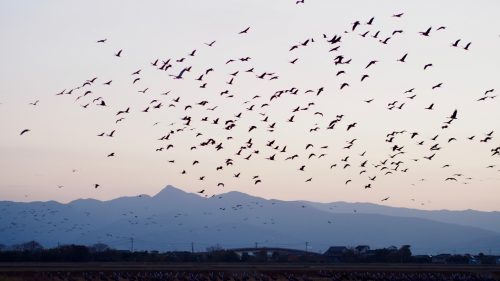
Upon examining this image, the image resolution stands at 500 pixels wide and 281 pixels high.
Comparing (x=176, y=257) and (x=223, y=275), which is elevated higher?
(x=176, y=257)

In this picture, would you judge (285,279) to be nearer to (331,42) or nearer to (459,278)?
(459,278)

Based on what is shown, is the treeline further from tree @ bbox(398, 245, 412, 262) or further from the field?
the field

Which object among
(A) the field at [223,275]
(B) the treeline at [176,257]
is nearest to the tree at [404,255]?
(B) the treeline at [176,257]

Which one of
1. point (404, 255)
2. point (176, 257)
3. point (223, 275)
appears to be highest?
point (176, 257)

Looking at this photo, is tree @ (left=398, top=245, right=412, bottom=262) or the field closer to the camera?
the field

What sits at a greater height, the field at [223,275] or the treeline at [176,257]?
the treeline at [176,257]

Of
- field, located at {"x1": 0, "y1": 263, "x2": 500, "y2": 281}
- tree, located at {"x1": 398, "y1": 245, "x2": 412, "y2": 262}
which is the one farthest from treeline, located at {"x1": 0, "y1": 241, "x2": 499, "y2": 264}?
field, located at {"x1": 0, "y1": 263, "x2": 500, "y2": 281}

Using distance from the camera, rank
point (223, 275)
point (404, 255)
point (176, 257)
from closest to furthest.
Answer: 1. point (223, 275)
2. point (176, 257)
3. point (404, 255)

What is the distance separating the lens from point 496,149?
4941 centimetres

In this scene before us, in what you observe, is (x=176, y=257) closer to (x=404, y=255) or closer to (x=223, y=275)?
(x=404, y=255)

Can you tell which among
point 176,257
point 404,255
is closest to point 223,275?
point 176,257

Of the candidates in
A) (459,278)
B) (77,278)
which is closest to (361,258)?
(459,278)

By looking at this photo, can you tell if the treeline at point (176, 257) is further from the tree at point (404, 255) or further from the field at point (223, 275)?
the field at point (223, 275)

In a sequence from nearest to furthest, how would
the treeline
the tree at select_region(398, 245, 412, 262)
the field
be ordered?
the field → the treeline → the tree at select_region(398, 245, 412, 262)
